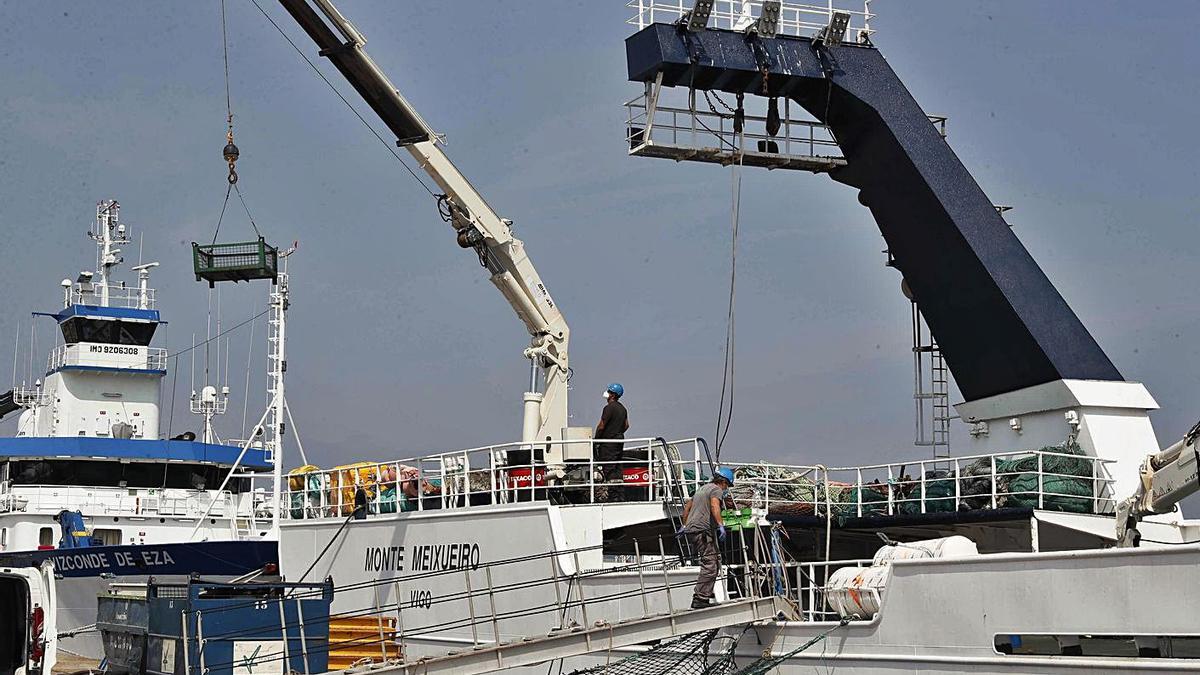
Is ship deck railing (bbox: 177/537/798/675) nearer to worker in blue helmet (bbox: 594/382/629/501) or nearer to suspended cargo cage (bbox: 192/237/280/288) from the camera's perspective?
worker in blue helmet (bbox: 594/382/629/501)

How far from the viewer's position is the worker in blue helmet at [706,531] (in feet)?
45.0

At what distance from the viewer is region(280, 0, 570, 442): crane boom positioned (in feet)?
66.3

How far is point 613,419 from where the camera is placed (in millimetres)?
17688

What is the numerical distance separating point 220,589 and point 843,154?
1022 cm

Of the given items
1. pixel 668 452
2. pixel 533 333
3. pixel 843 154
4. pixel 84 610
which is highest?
pixel 843 154

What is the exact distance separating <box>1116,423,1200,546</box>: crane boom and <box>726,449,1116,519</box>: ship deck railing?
6.02 feet

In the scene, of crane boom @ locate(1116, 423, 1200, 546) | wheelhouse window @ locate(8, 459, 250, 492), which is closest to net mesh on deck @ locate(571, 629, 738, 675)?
crane boom @ locate(1116, 423, 1200, 546)

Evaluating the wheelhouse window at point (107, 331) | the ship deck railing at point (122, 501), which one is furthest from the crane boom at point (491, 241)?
the wheelhouse window at point (107, 331)

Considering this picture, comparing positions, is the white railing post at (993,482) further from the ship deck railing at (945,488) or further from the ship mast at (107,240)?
the ship mast at (107,240)

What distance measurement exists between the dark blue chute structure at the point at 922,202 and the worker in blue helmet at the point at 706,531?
534 cm

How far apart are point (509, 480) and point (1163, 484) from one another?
8.82m

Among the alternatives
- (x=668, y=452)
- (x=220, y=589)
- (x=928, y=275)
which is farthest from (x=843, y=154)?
(x=220, y=589)

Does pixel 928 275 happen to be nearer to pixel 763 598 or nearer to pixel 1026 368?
pixel 1026 368

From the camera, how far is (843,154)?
19.7 m
